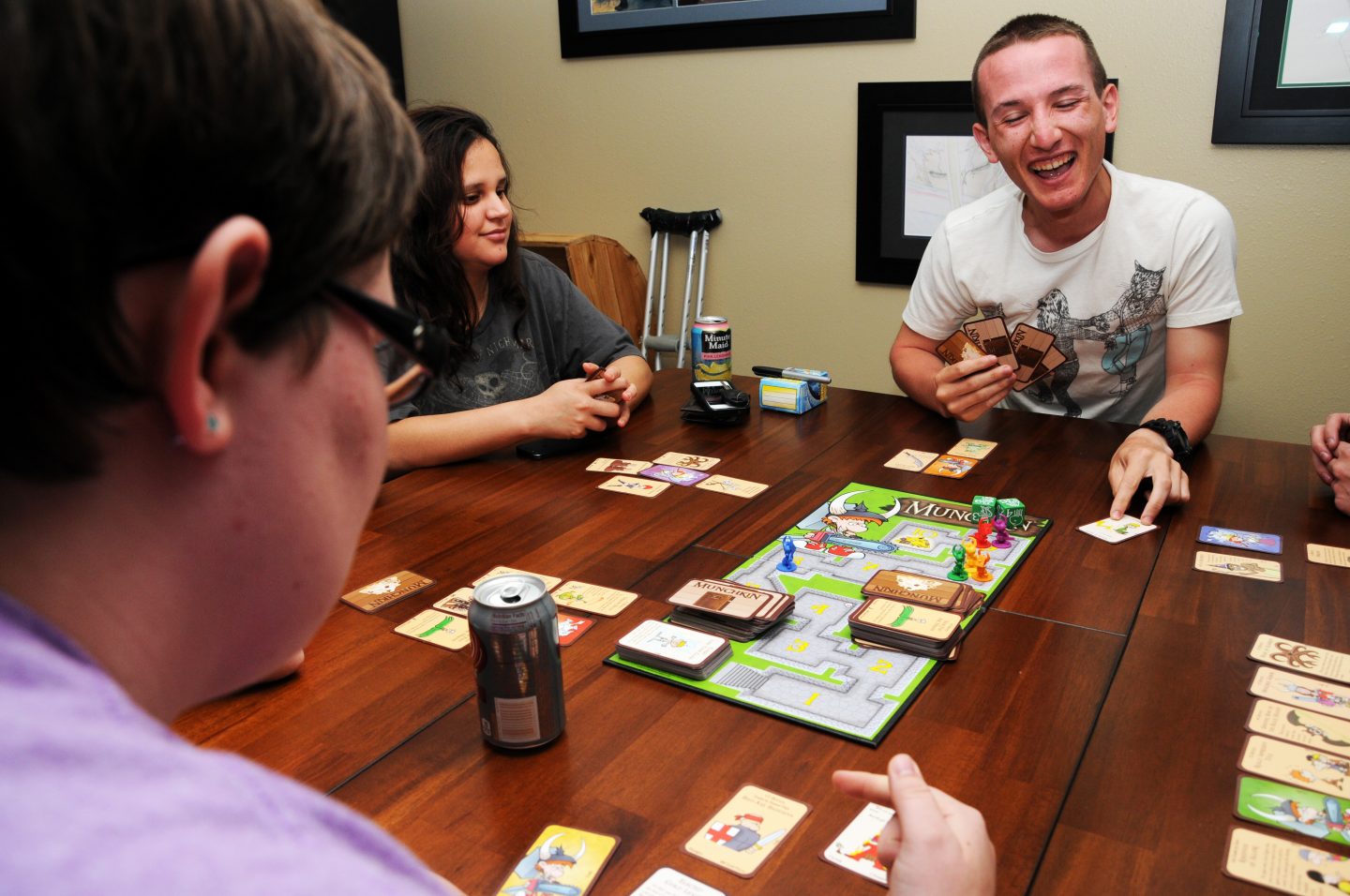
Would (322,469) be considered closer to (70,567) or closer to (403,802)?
(70,567)

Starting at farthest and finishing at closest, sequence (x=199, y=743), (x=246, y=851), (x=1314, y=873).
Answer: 1. (x=199, y=743)
2. (x=1314, y=873)
3. (x=246, y=851)

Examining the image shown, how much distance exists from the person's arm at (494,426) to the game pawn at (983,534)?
799 millimetres

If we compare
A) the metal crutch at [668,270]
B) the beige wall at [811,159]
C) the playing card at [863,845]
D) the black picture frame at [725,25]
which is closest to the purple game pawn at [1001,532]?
the playing card at [863,845]

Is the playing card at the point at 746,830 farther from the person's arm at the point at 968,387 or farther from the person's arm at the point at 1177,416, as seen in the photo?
the person's arm at the point at 968,387

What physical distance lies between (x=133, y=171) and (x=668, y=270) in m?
3.63

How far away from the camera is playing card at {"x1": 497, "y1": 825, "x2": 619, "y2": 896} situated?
2.84 ft

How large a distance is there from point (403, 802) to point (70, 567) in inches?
23.8

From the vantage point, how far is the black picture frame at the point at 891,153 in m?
3.22

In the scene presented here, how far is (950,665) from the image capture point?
3.92ft

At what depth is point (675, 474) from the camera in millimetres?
1861

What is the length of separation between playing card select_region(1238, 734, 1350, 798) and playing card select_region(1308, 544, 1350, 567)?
1.73ft

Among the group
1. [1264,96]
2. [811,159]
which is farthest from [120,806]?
[811,159]

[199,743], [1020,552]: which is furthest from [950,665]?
[199,743]

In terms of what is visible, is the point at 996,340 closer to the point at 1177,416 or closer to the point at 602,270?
the point at 1177,416
